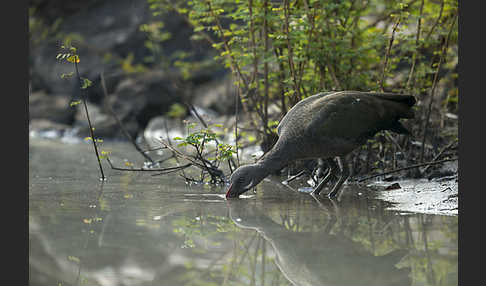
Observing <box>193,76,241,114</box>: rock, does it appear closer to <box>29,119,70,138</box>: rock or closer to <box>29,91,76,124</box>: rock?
<box>29,119,70,138</box>: rock

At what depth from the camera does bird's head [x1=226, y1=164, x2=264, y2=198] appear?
21.4ft

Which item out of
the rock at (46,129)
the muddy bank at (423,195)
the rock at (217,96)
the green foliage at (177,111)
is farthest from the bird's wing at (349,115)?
the rock at (46,129)

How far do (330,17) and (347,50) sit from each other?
0.81 metres

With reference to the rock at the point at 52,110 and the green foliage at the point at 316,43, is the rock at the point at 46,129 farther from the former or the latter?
the green foliage at the point at 316,43

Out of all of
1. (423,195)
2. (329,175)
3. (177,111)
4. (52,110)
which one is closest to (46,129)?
(52,110)

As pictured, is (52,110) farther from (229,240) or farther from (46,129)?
(229,240)

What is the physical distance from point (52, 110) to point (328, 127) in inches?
753

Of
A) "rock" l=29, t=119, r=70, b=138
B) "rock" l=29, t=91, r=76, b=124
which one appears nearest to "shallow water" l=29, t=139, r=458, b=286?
"rock" l=29, t=119, r=70, b=138

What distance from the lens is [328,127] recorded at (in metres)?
6.28

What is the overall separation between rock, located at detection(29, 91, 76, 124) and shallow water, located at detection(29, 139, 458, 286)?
16.5 metres

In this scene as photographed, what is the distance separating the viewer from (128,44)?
961 inches

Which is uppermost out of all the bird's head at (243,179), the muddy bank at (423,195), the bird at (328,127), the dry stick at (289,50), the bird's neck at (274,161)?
the dry stick at (289,50)

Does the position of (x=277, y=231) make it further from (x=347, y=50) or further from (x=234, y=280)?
(x=347, y=50)

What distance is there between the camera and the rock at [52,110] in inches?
891
